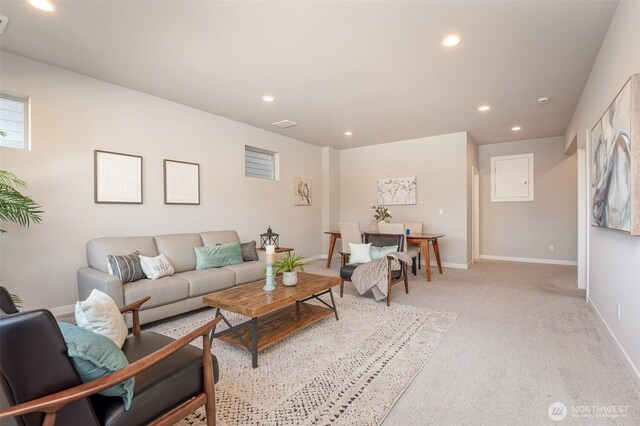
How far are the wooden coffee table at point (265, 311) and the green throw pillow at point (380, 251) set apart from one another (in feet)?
3.83

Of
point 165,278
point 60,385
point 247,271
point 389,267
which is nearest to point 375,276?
point 389,267

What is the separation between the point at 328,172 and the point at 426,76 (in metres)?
3.80

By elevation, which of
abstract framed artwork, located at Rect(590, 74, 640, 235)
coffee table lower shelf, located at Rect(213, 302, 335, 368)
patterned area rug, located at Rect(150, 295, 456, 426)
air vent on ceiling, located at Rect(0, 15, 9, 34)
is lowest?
patterned area rug, located at Rect(150, 295, 456, 426)

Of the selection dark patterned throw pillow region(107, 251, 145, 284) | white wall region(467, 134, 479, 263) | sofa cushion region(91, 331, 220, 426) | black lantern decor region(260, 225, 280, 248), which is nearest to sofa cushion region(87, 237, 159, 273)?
dark patterned throw pillow region(107, 251, 145, 284)

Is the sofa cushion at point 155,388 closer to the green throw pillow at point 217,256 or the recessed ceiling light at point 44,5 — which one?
the green throw pillow at point 217,256

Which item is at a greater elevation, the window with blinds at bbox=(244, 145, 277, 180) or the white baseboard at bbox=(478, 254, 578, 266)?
the window with blinds at bbox=(244, 145, 277, 180)

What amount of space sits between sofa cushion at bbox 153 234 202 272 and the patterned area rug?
718 mm

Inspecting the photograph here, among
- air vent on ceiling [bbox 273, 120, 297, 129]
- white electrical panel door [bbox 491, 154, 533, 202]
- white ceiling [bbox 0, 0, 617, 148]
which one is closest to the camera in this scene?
white ceiling [bbox 0, 0, 617, 148]

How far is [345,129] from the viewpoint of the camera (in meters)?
5.58

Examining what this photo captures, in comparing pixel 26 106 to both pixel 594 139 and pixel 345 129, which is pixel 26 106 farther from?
pixel 594 139

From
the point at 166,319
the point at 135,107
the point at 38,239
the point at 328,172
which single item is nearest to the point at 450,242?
the point at 328,172

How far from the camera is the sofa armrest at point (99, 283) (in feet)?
8.71

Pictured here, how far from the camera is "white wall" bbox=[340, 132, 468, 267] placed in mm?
5875

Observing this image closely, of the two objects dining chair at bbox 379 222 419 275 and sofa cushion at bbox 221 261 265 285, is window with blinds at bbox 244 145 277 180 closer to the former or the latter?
sofa cushion at bbox 221 261 265 285
